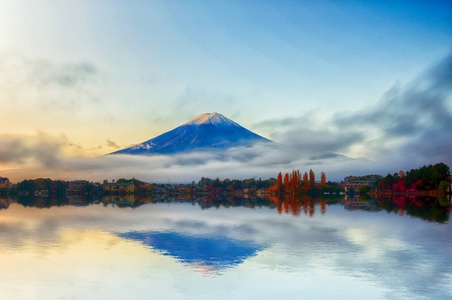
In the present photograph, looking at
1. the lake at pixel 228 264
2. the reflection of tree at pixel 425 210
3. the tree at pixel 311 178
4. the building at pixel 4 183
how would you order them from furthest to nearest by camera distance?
1. the building at pixel 4 183
2. the tree at pixel 311 178
3. the reflection of tree at pixel 425 210
4. the lake at pixel 228 264

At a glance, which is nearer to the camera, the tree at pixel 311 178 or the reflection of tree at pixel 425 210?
the reflection of tree at pixel 425 210

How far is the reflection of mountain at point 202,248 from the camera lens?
1942 centimetres

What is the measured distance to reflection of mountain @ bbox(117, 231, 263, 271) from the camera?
19.4 m

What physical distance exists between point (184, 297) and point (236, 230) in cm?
Result: 1792

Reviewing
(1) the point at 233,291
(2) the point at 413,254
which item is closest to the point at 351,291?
(1) the point at 233,291

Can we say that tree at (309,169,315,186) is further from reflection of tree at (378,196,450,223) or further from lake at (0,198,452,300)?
lake at (0,198,452,300)

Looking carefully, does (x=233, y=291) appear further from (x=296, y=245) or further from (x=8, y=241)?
(x=8, y=241)

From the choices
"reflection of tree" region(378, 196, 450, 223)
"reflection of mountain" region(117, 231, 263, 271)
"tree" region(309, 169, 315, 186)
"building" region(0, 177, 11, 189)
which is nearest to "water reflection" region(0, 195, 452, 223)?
"reflection of tree" region(378, 196, 450, 223)

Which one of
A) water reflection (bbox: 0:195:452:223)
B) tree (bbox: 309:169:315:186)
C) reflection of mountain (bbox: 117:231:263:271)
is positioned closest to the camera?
reflection of mountain (bbox: 117:231:263:271)

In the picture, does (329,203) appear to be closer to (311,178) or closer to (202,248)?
(202,248)

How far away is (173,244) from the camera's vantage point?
24578 millimetres

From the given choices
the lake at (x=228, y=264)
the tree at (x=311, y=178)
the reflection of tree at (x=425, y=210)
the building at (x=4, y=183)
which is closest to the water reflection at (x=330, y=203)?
the reflection of tree at (x=425, y=210)

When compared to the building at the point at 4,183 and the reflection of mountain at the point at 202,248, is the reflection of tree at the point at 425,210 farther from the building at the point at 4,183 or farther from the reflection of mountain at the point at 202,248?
the building at the point at 4,183

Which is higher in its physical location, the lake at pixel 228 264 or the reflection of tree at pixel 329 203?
the reflection of tree at pixel 329 203
